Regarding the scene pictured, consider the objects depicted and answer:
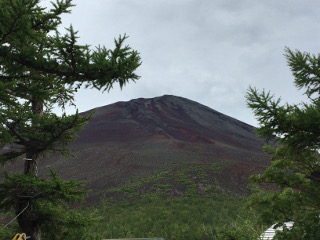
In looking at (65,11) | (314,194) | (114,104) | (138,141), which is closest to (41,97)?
(65,11)

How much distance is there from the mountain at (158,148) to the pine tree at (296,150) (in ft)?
58.2

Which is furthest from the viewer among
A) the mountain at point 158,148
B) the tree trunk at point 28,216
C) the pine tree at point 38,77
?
the mountain at point 158,148

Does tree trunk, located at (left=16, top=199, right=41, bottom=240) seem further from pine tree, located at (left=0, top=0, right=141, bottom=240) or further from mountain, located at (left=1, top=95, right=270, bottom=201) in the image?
mountain, located at (left=1, top=95, right=270, bottom=201)

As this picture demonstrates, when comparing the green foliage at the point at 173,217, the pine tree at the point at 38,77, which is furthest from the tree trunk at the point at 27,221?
the green foliage at the point at 173,217

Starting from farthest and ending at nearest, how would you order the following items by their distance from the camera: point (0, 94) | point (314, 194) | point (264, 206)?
1. point (264, 206)
2. point (314, 194)
3. point (0, 94)

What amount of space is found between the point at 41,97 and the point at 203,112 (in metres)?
86.2

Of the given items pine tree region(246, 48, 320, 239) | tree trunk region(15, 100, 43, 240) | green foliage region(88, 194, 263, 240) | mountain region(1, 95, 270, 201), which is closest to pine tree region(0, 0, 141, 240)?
tree trunk region(15, 100, 43, 240)

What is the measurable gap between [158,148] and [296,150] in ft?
147

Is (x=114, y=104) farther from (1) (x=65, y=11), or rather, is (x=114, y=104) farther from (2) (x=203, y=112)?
(1) (x=65, y=11)

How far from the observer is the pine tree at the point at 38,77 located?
3.63 metres

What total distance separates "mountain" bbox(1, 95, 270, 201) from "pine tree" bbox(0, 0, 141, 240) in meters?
16.3

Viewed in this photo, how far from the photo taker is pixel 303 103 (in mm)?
4758

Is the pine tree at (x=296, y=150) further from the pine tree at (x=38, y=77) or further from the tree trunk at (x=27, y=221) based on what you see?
the tree trunk at (x=27, y=221)

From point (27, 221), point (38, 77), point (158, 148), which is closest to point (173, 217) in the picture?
point (27, 221)
